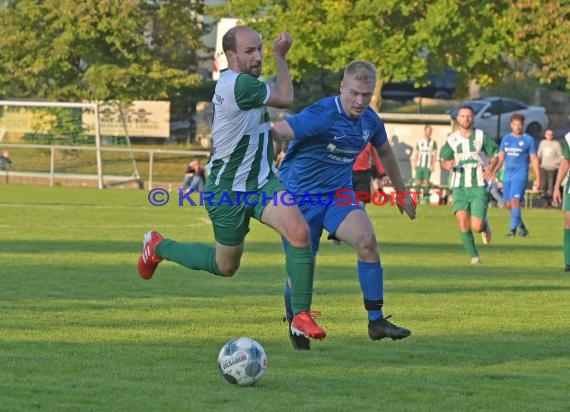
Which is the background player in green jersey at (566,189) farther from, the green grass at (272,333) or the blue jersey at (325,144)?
the blue jersey at (325,144)

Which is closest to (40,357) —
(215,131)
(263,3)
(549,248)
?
(215,131)

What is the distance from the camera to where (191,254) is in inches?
373

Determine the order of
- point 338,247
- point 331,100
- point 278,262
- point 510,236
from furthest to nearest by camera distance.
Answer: point 510,236, point 338,247, point 278,262, point 331,100

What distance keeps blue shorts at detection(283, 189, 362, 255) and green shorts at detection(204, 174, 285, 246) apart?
0.73 meters

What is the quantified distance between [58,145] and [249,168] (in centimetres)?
3194

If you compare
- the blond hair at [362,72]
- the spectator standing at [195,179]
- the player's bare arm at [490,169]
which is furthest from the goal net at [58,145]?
the blond hair at [362,72]

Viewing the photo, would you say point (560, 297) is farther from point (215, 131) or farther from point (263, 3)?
point (263, 3)

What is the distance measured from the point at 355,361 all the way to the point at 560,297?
5.15 m

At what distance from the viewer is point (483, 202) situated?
17.3 metres

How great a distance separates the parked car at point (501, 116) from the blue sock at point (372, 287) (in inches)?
1519

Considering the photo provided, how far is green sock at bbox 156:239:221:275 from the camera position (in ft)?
30.6

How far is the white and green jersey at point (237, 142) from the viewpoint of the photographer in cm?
874

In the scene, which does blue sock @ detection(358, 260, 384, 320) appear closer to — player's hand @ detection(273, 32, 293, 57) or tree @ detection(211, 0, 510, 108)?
player's hand @ detection(273, 32, 293, 57)

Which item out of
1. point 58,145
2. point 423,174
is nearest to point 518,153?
point 423,174
